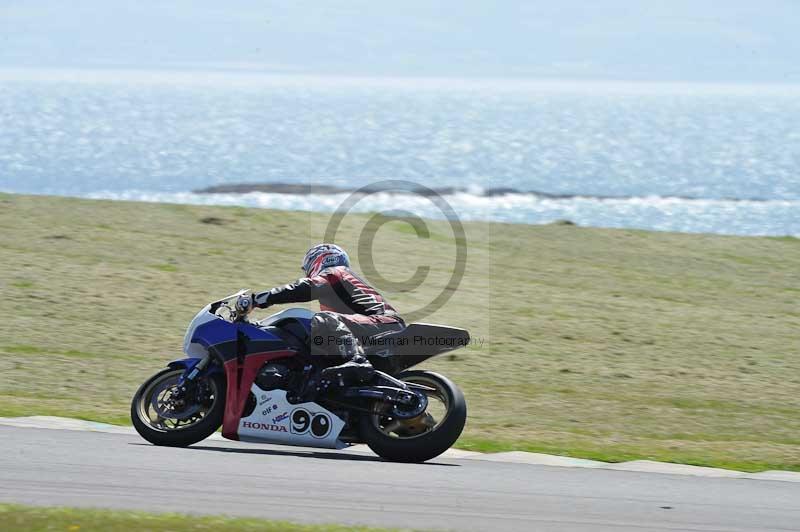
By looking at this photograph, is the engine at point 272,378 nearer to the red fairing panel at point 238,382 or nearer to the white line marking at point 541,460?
the red fairing panel at point 238,382

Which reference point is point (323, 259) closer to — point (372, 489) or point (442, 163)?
point (372, 489)

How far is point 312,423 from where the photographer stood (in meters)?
11.1

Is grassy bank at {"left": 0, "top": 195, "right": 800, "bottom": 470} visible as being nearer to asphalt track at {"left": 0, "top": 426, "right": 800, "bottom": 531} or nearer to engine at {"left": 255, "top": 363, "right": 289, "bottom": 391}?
asphalt track at {"left": 0, "top": 426, "right": 800, "bottom": 531}

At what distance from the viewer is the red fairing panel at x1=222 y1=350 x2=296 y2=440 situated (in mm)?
11125

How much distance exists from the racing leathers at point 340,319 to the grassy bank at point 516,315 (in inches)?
78.0

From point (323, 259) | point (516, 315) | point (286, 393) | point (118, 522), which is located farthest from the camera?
point (516, 315)

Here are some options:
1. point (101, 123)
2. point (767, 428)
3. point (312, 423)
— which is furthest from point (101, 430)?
point (101, 123)

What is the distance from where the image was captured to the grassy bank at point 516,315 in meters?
14.4

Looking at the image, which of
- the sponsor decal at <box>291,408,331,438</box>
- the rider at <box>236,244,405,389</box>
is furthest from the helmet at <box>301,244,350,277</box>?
the sponsor decal at <box>291,408,331,438</box>

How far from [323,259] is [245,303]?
91 centimetres

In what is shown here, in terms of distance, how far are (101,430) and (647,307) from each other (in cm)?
1369

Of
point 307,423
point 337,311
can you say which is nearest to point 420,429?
point 307,423

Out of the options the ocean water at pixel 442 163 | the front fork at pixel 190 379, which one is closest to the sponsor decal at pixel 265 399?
the front fork at pixel 190 379

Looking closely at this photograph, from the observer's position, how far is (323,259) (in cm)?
1155
